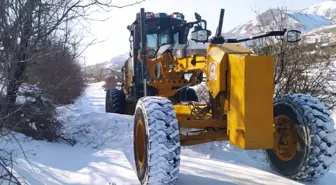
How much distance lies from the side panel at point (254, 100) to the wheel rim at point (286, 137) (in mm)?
905

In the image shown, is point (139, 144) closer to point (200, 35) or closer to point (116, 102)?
point (200, 35)

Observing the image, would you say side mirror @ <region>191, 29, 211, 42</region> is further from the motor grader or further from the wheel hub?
the wheel hub

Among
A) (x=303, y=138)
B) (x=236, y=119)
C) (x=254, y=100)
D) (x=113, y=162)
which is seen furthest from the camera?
(x=113, y=162)

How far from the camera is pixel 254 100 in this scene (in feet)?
13.7

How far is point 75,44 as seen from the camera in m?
6.90

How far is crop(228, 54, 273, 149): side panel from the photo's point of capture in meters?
4.14

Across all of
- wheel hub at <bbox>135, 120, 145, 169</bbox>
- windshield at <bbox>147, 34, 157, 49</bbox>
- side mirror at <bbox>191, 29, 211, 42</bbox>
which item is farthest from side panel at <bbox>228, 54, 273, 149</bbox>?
windshield at <bbox>147, 34, 157, 49</bbox>

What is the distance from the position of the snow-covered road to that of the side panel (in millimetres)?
957

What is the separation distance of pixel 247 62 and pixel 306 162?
1609mm

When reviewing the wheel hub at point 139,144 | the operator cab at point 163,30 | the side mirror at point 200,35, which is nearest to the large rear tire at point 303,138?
the side mirror at point 200,35

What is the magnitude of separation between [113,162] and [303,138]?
2.80 meters

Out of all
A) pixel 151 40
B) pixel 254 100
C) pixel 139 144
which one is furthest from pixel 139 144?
pixel 151 40

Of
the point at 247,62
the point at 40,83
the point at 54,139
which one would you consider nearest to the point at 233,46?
the point at 247,62

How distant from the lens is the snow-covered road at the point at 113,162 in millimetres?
5113
